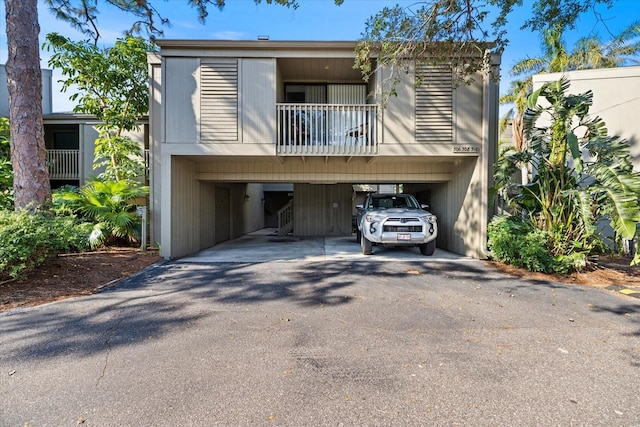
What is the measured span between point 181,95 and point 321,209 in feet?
26.2

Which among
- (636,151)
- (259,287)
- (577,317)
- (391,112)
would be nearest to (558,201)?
(577,317)

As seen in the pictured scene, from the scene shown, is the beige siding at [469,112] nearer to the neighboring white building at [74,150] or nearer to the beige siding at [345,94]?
the beige siding at [345,94]

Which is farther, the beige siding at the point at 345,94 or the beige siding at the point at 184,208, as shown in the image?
the beige siding at the point at 345,94

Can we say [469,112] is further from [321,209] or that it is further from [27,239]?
[27,239]

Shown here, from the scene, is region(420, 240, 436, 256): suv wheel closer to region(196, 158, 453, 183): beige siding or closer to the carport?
the carport

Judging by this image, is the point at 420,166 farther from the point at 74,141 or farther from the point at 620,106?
the point at 74,141

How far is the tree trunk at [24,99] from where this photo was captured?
5805mm

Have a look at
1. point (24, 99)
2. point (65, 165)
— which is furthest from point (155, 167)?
point (65, 165)

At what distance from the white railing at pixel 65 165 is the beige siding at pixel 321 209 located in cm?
Result: 884

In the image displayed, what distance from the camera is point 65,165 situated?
12.3 meters

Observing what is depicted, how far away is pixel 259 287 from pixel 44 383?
304 cm

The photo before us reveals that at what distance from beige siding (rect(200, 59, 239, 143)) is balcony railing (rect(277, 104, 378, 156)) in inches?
46.4

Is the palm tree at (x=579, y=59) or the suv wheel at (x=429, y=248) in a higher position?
the palm tree at (x=579, y=59)

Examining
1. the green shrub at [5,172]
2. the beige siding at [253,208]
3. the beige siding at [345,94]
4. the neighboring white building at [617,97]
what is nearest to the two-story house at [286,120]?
the beige siding at [345,94]
